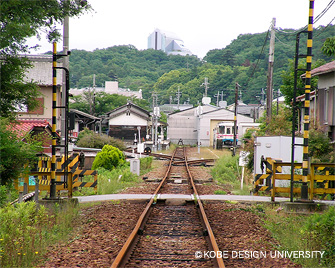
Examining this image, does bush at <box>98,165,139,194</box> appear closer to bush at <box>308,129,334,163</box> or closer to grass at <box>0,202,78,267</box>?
grass at <box>0,202,78,267</box>

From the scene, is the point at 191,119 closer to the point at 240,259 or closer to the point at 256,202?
the point at 256,202

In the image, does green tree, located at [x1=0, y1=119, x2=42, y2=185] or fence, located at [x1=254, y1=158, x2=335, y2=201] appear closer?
green tree, located at [x1=0, y1=119, x2=42, y2=185]

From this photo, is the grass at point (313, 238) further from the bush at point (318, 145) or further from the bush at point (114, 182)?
the bush at point (318, 145)

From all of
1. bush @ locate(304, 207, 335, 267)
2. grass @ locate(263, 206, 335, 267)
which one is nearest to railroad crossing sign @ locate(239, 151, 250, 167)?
grass @ locate(263, 206, 335, 267)

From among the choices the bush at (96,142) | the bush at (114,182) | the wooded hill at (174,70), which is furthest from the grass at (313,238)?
the wooded hill at (174,70)

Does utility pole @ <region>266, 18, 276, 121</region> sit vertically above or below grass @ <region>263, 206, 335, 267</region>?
above

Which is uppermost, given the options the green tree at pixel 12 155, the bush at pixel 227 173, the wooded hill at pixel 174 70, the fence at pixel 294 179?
the wooded hill at pixel 174 70

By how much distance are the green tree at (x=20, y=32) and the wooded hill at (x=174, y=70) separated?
56810 mm

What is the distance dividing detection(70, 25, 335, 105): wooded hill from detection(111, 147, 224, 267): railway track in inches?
2347

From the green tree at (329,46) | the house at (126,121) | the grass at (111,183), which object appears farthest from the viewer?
the house at (126,121)

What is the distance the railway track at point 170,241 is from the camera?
655 cm

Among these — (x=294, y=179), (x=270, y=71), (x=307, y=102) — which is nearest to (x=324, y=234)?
(x=307, y=102)

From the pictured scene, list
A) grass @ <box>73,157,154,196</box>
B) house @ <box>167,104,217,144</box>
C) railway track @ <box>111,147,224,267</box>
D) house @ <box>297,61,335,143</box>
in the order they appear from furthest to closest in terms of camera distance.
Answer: house @ <box>167,104,217,144</box>, house @ <box>297,61,335,143</box>, grass @ <box>73,157,154,196</box>, railway track @ <box>111,147,224,267</box>

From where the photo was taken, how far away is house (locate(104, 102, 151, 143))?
56.1m
